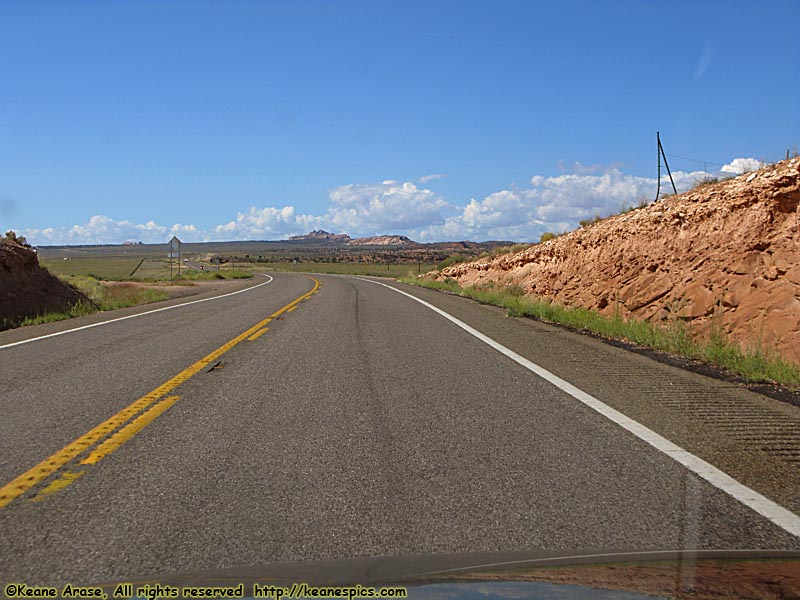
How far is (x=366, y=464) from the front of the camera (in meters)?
5.41

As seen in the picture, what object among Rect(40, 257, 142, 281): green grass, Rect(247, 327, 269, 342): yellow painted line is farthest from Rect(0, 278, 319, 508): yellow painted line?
Rect(40, 257, 142, 281): green grass

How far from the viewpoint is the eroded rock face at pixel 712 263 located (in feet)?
35.9

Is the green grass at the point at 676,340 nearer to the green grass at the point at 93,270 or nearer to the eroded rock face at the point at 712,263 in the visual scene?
the eroded rock face at the point at 712,263

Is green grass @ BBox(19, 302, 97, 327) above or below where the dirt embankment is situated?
below

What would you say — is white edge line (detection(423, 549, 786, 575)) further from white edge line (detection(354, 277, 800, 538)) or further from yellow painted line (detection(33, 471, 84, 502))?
yellow painted line (detection(33, 471, 84, 502))

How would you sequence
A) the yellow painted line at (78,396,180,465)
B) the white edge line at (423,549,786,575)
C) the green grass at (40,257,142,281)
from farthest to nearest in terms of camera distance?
the green grass at (40,257,142,281), the yellow painted line at (78,396,180,465), the white edge line at (423,549,786,575)

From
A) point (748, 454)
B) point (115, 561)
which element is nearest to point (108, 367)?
point (115, 561)

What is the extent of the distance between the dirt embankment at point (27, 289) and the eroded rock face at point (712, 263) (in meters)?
14.5

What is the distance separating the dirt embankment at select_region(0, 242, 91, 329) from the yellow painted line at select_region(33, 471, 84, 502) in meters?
15.2

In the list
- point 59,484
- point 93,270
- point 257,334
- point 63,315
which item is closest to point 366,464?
point 59,484

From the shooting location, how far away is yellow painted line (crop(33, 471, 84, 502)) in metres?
4.73

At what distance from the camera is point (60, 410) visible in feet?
23.7

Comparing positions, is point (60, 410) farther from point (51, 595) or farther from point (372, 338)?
point (372, 338)

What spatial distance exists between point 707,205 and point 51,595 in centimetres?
1498
